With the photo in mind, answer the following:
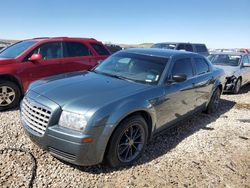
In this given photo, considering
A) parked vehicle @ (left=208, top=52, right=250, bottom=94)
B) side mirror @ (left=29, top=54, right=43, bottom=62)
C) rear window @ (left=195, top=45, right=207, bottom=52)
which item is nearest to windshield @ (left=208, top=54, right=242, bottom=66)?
parked vehicle @ (left=208, top=52, right=250, bottom=94)

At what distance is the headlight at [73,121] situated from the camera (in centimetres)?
289

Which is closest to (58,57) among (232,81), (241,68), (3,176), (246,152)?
(3,176)

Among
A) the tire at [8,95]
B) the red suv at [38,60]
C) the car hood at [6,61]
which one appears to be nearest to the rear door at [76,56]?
the red suv at [38,60]

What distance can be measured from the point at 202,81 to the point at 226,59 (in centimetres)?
548

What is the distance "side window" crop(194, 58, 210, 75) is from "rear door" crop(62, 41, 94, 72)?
10.4 feet

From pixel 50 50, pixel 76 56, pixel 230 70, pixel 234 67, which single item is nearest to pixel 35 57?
pixel 50 50

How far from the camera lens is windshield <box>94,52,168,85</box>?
4133mm

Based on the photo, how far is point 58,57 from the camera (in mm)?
6598

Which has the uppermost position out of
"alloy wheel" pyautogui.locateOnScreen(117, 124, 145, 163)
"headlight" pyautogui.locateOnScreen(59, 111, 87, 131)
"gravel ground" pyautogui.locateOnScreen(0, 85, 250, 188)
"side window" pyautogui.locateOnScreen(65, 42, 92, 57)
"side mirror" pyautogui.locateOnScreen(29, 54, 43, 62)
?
"side window" pyautogui.locateOnScreen(65, 42, 92, 57)

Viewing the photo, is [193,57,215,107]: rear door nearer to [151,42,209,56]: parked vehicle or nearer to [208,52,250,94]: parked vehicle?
[208,52,250,94]: parked vehicle

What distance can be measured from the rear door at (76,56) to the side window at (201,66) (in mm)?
3179

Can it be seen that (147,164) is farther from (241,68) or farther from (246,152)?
(241,68)

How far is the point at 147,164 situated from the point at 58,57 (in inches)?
165

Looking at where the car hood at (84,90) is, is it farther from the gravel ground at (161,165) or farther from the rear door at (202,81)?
the rear door at (202,81)
